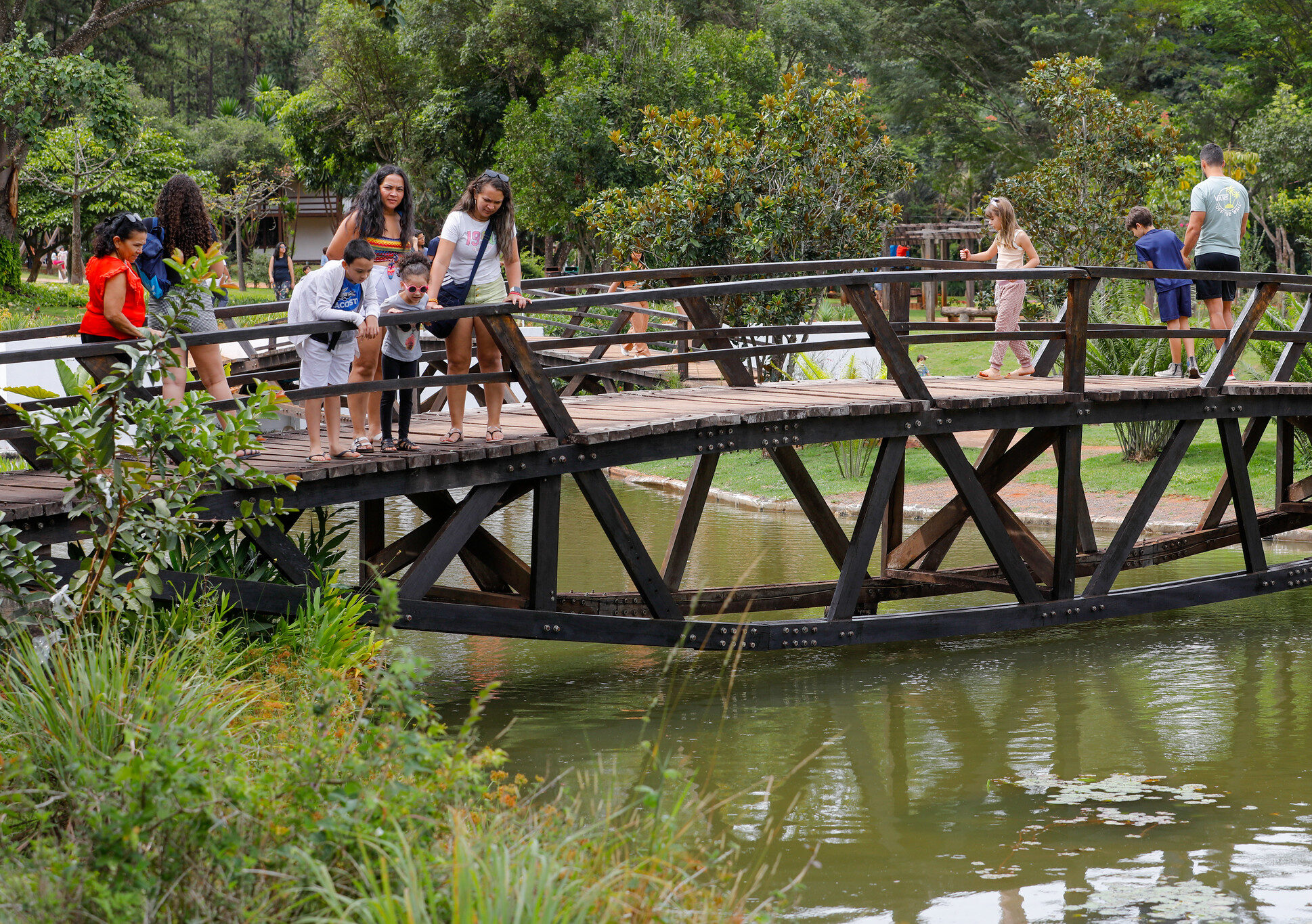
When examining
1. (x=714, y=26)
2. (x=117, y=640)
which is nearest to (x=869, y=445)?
(x=117, y=640)

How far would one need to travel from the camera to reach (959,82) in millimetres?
41312

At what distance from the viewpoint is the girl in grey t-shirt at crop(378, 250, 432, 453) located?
279 inches

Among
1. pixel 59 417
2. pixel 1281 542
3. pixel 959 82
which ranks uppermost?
pixel 959 82

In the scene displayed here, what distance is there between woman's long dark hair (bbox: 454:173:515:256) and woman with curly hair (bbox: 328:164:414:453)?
1.09ft

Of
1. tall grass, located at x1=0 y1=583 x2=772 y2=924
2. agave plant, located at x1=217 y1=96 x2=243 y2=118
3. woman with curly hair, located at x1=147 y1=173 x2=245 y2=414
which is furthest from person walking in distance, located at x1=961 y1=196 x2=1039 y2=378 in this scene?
agave plant, located at x1=217 y1=96 x2=243 y2=118

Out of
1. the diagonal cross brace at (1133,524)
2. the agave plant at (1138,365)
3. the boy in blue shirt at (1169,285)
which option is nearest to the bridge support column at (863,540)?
the diagonal cross brace at (1133,524)

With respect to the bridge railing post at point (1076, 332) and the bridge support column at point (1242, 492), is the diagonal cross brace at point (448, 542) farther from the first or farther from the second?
the bridge support column at point (1242, 492)

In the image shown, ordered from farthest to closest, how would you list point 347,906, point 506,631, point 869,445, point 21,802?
1. point 869,445
2. point 506,631
3. point 21,802
4. point 347,906

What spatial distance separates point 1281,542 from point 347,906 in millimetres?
11228

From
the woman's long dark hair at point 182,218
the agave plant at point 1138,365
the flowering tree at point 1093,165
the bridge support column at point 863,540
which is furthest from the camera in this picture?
the flowering tree at point 1093,165

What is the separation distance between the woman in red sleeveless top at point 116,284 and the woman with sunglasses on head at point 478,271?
1.48 meters

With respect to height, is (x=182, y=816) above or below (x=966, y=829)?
above

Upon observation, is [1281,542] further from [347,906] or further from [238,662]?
[347,906]

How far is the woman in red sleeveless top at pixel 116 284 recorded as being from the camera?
6340 mm
